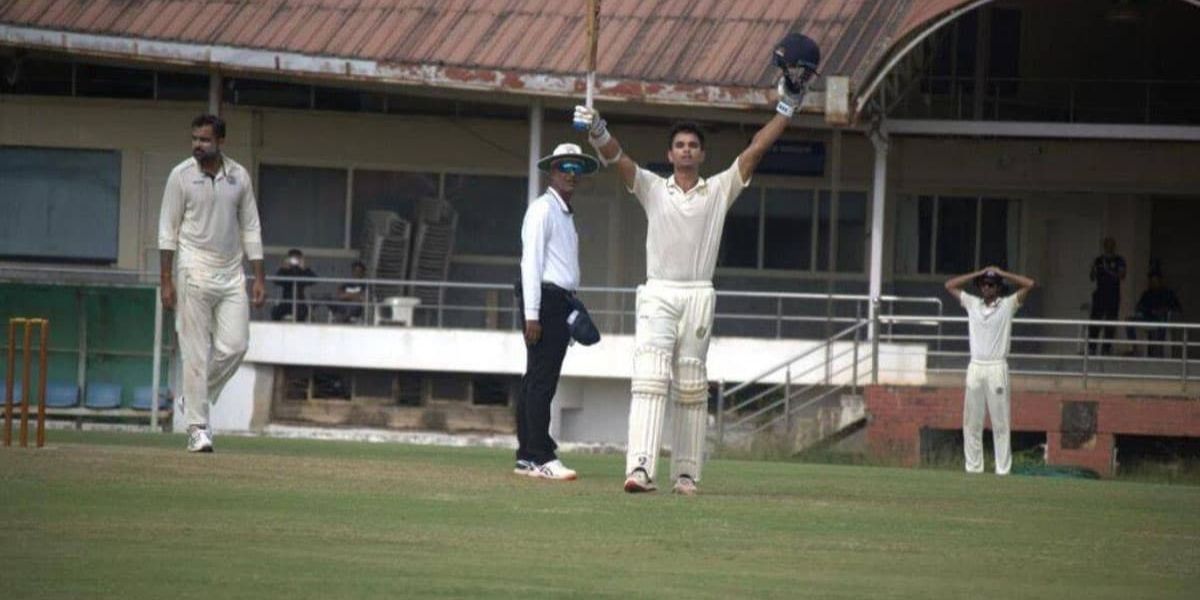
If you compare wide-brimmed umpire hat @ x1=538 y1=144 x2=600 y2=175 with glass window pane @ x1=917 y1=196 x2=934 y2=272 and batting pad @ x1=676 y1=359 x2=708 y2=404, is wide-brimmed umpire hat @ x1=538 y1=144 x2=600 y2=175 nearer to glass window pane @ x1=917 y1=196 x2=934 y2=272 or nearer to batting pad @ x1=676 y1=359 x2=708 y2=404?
batting pad @ x1=676 y1=359 x2=708 y2=404

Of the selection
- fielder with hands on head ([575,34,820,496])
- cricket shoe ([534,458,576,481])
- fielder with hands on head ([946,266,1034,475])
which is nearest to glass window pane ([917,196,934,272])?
fielder with hands on head ([946,266,1034,475])

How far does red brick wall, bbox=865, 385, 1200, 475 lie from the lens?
1218 inches

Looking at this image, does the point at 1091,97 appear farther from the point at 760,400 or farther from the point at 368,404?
the point at 368,404

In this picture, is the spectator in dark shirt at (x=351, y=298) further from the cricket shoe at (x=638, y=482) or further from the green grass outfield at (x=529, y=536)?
the cricket shoe at (x=638, y=482)

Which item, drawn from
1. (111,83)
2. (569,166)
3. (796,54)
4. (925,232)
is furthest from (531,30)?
(796,54)

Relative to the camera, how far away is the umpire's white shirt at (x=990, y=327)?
26453 millimetres

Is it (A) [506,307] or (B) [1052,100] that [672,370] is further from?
(B) [1052,100]

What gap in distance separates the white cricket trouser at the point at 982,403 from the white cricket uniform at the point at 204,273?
11.3 meters

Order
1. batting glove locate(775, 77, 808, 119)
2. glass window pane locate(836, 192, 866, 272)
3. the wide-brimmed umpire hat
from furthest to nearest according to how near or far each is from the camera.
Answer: glass window pane locate(836, 192, 866, 272)
the wide-brimmed umpire hat
batting glove locate(775, 77, 808, 119)

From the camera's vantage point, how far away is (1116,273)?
120ft

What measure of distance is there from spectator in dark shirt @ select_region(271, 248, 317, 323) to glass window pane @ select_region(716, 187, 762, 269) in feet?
21.2

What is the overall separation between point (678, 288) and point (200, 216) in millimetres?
4250

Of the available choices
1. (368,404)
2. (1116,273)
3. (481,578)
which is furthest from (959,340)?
(481,578)

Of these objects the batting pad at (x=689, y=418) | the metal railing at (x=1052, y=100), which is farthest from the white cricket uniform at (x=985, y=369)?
the batting pad at (x=689, y=418)
